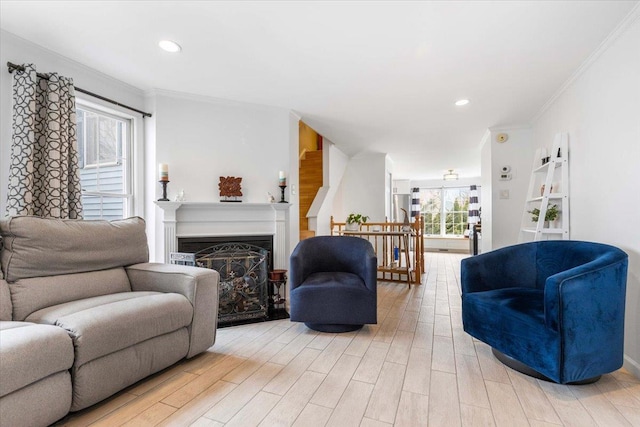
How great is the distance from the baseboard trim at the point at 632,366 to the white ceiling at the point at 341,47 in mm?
2231

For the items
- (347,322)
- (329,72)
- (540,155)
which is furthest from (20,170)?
(540,155)

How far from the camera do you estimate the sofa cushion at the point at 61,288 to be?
1731mm

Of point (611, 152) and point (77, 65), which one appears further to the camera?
point (77, 65)

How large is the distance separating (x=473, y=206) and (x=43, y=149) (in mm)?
9240

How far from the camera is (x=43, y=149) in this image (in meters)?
2.31

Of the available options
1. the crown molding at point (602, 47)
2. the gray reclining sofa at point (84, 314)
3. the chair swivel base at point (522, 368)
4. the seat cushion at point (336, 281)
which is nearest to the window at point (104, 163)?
the gray reclining sofa at point (84, 314)

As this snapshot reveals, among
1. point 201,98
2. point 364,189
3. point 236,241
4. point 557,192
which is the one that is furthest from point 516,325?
point 364,189

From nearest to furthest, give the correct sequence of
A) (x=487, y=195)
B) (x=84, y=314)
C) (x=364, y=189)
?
(x=84, y=314), (x=487, y=195), (x=364, y=189)

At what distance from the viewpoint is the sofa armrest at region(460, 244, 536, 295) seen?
2432mm

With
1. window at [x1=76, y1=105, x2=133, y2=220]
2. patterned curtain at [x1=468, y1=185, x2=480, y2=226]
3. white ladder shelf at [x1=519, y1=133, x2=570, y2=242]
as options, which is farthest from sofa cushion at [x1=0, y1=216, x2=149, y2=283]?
patterned curtain at [x1=468, y1=185, x2=480, y2=226]

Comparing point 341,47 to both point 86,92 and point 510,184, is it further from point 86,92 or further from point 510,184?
point 510,184

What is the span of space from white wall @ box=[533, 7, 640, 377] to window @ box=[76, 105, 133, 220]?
13.9 feet

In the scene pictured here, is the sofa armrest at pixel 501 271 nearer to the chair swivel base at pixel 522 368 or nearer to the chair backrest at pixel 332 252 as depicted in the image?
the chair swivel base at pixel 522 368

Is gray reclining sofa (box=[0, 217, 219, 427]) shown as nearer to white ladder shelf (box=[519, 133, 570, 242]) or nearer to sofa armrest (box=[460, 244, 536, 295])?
sofa armrest (box=[460, 244, 536, 295])
